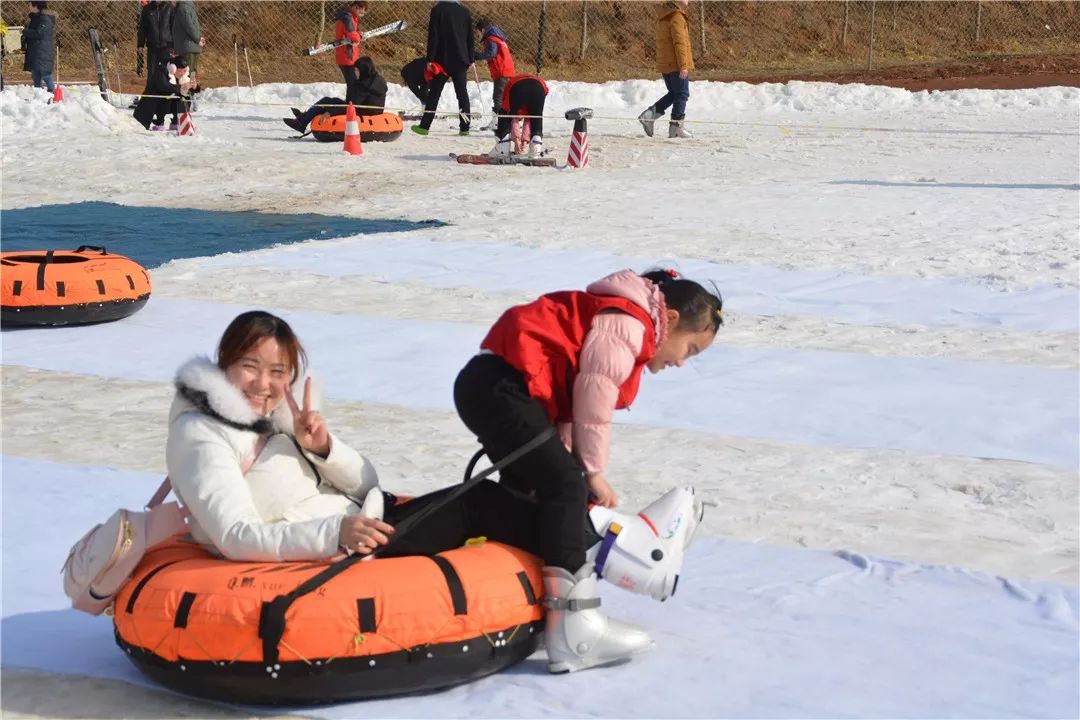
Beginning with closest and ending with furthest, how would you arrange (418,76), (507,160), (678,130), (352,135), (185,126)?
1. (507,160)
2. (352,135)
3. (185,126)
4. (678,130)
5. (418,76)

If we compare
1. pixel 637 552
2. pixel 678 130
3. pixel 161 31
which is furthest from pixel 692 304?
pixel 161 31

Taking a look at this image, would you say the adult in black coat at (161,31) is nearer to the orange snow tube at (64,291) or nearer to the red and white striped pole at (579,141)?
the red and white striped pole at (579,141)

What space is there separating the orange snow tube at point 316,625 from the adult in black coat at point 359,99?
14.1 m

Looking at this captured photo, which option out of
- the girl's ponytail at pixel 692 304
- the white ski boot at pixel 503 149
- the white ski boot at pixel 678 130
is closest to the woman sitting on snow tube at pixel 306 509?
the girl's ponytail at pixel 692 304

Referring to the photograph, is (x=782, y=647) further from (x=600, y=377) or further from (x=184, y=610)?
(x=184, y=610)

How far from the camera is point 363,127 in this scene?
16.6m

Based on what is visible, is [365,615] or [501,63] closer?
[365,615]

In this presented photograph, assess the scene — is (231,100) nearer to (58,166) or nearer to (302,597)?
(58,166)

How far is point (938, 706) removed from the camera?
3.46m

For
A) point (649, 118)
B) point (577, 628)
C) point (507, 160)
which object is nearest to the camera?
point (577, 628)

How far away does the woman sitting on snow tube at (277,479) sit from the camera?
3469mm

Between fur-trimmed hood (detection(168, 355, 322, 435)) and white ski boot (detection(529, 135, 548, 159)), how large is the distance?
11578mm

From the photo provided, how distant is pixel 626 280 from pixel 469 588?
94cm

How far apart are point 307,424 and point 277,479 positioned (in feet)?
0.55
